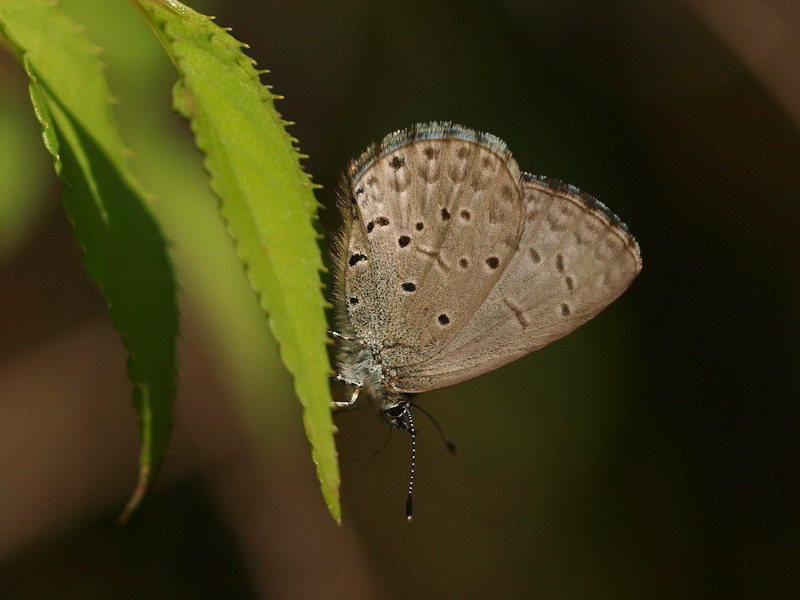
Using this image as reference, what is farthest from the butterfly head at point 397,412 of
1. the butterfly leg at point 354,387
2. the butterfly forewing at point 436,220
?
the butterfly forewing at point 436,220

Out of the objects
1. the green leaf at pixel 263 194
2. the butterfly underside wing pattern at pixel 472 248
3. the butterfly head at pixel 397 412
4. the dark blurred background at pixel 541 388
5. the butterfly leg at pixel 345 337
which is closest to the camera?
the green leaf at pixel 263 194

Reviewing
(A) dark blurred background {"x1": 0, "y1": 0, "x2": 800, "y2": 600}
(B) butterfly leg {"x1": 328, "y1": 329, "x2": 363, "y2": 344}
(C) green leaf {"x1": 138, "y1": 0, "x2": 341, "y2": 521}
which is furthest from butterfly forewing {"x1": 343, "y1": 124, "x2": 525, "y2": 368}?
(A) dark blurred background {"x1": 0, "y1": 0, "x2": 800, "y2": 600}

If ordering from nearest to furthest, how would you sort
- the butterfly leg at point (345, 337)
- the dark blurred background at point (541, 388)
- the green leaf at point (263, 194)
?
the green leaf at point (263, 194) → the butterfly leg at point (345, 337) → the dark blurred background at point (541, 388)

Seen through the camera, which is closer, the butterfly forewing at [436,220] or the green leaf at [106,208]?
the green leaf at [106,208]

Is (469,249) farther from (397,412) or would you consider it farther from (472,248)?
(397,412)

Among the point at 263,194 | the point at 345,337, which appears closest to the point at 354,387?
the point at 345,337

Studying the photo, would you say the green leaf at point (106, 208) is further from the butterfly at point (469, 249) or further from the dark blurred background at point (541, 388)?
the dark blurred background at point (541, 388)

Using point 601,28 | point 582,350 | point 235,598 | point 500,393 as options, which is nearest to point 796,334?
point 582,350
